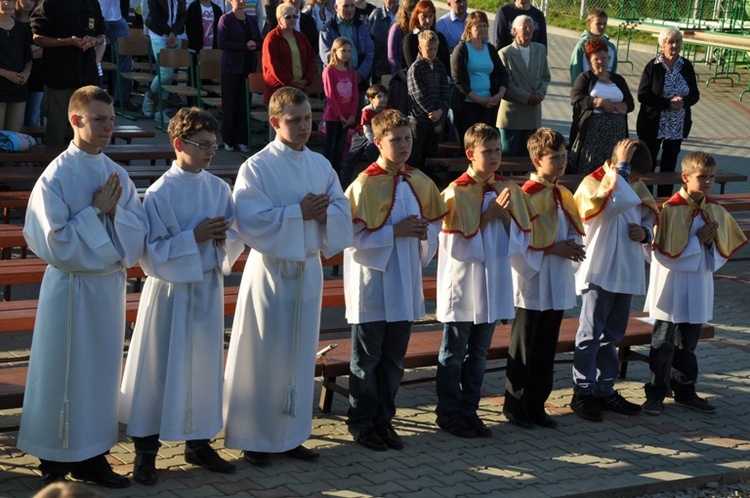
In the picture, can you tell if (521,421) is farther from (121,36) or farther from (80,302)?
(121,36)

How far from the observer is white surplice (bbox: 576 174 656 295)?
7098 mm

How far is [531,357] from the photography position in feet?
22.7

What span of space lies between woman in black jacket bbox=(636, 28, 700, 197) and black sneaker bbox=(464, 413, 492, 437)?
5.86 m

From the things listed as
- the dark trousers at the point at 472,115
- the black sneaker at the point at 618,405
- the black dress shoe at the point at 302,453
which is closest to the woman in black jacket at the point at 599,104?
the dark trousers at the point at 472,115

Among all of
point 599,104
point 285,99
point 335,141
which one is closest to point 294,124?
point 285,99

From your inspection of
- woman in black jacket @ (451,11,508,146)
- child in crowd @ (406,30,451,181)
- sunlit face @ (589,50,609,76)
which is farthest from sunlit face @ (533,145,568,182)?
woman in black jacket @ (451,11,508,146)

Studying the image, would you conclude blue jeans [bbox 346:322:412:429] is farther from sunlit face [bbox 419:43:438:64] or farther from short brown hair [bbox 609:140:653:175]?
sunlit face [bbox 419:43:438:64]

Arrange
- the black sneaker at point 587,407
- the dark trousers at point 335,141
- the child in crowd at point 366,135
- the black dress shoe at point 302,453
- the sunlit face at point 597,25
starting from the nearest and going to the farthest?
1. the black dress shoe at point 302,453
2. the black sneaker at point 587,407
3. the child in crowd at point 366,135
4. the dark trousers at point 335,141
5. the sunlit face at point 597,25

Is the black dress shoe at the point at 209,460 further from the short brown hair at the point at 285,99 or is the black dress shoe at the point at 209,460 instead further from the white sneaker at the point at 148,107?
the white sneaker at the point at 148,107

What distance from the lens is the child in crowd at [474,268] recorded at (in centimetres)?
662

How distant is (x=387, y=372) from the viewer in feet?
21.3

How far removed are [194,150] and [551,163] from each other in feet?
7.10

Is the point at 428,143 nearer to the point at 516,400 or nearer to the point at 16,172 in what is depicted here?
the point at 16,172

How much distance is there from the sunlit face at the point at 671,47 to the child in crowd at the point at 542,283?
5.33 m
